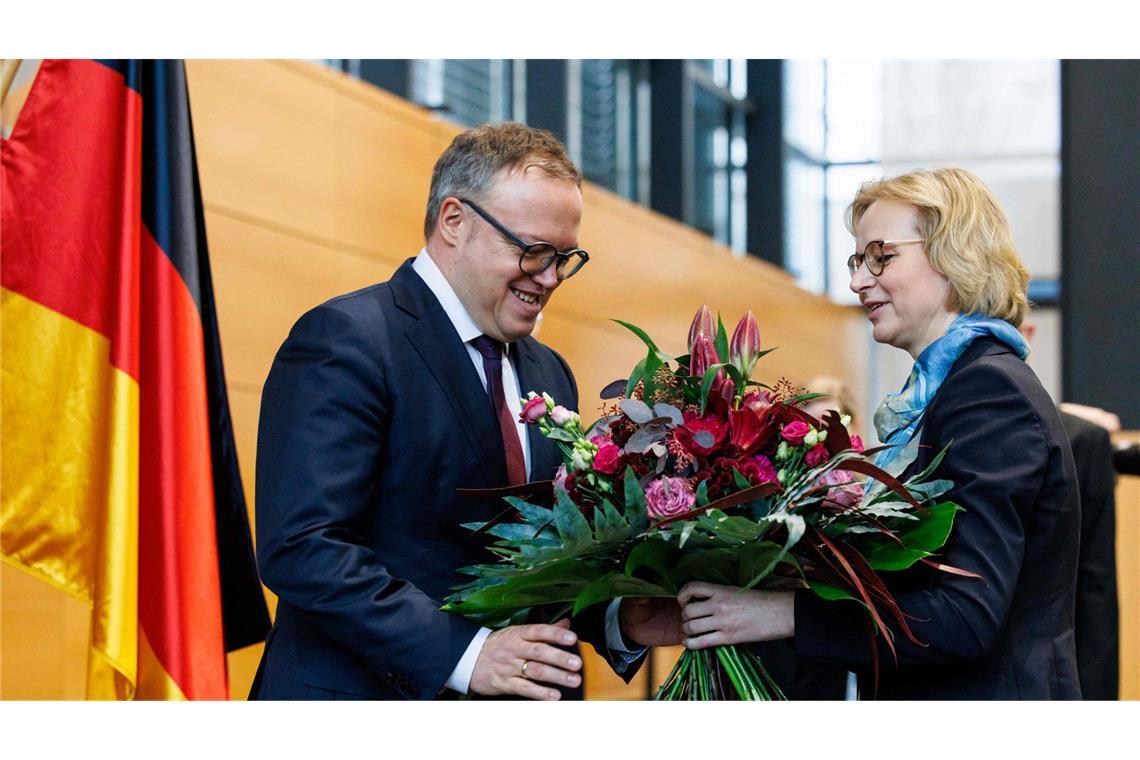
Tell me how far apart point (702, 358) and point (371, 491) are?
57 cm

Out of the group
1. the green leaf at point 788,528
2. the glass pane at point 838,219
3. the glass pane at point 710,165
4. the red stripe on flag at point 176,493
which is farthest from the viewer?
the glass pane at point 838,219

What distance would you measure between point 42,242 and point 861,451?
1823mm

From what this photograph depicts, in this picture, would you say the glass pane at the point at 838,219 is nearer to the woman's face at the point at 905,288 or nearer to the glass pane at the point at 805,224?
the glass pane at the point at 805,224

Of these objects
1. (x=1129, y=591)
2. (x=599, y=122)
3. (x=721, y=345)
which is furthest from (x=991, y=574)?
(x=599, y=122)

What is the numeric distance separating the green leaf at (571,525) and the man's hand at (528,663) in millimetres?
220

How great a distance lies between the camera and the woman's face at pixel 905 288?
7.30ft

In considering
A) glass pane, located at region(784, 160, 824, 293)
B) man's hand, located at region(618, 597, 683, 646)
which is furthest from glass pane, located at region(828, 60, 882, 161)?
man's hand, located at region(618, 597, 683, 646)

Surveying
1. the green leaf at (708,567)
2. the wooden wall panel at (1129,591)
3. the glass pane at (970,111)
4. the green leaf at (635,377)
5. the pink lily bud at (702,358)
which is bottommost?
the wooden wall panel at (1129,591)

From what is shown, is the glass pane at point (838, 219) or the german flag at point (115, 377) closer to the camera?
the german flag at point (115, 377)

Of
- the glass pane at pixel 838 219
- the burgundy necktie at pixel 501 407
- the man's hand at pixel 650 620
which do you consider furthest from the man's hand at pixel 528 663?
→ the glass pane at pixel 838 219

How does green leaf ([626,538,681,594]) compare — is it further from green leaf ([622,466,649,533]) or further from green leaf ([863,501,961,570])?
green leaf ([863,501,961,570])

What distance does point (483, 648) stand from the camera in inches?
79.6

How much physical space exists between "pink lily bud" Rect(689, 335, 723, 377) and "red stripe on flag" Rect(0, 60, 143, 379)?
1448 mm

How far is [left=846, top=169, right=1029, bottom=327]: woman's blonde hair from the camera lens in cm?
219
